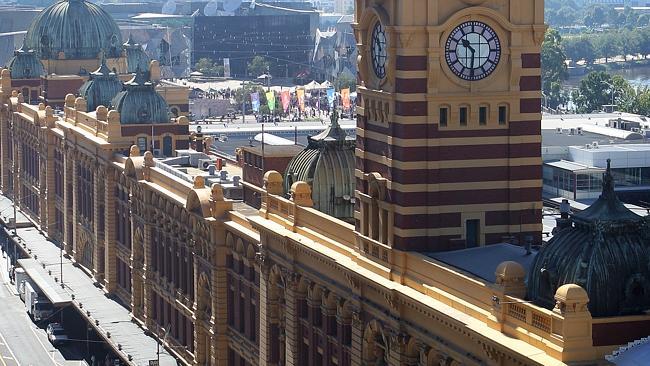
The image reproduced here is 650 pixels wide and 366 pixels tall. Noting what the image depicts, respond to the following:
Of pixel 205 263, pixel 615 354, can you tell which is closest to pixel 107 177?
pixel 205 263

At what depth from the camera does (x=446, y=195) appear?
287 ft

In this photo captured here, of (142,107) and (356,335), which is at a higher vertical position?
(142,107)


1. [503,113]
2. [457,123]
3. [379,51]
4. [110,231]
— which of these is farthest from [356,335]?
[110,231]

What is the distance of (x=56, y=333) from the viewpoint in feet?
490

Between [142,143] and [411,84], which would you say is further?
[142,143]

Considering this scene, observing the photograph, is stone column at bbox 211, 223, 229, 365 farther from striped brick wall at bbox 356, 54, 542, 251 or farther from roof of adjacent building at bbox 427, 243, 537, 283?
roof of adjacent building at bbox 427, 243, 537, 283

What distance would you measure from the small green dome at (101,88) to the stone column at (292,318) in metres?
77.6

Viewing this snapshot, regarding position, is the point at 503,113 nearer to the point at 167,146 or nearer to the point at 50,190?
the point at 167,146

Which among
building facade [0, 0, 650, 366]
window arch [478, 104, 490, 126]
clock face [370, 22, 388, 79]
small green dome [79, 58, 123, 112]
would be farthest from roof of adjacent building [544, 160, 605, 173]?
window arch [478, 104, 490, 126]

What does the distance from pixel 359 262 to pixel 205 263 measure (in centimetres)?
3400

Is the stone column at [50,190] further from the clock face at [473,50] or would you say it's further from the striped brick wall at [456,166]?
the clock face at [473,50]

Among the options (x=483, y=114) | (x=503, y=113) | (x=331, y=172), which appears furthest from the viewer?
(x=331, y=172)

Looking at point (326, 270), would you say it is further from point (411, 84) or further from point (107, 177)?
point (107, 177)

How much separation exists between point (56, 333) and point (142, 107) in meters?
22.8
